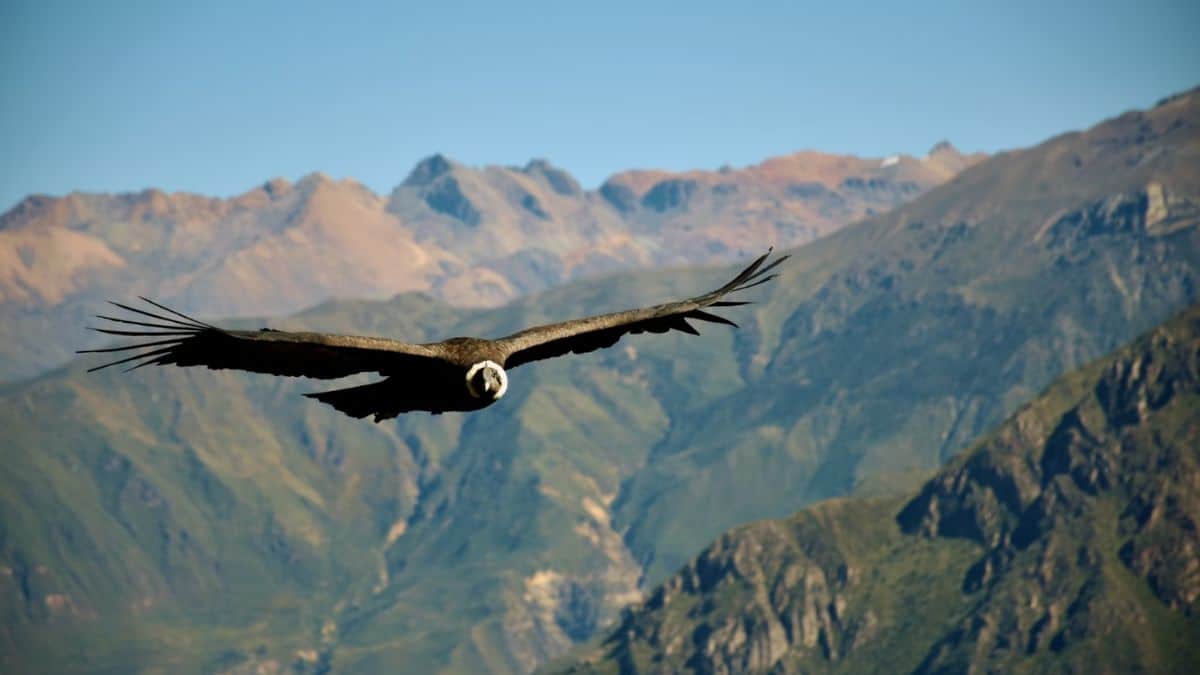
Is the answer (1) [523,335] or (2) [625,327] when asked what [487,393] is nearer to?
(1) [523,335]

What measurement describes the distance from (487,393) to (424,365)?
8.97 ft

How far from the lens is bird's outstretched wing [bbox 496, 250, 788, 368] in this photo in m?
54.4

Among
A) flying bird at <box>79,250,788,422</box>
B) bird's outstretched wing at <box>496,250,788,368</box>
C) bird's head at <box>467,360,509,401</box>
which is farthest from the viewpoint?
bird's outstretched wing at <box>496,250,788,368</box>

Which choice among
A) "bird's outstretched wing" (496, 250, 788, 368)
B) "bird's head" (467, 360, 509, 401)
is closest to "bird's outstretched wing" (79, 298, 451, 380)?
"bird's head" (467, 360, 509, 401)

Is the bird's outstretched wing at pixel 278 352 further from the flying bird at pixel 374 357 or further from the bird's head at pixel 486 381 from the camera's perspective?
the bird's head at pixel 486 381

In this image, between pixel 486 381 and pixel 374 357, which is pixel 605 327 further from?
pixel 374 357

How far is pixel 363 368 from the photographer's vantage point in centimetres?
5266

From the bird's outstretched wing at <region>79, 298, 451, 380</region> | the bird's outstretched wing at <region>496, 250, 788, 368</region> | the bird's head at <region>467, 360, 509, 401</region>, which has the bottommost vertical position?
the bird's head at <region>467, 360, 509, 401</region>

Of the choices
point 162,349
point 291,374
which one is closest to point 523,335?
point 291,374

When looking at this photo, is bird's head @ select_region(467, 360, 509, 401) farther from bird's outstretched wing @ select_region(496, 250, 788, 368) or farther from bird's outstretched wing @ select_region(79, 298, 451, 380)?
bird's outstretched wing @ select_region(496, 250, 788, 368)

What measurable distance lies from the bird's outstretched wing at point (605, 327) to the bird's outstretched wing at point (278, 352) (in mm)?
3344

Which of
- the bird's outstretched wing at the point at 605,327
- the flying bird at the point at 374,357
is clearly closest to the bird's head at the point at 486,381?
the flying bird at the point at 374,357

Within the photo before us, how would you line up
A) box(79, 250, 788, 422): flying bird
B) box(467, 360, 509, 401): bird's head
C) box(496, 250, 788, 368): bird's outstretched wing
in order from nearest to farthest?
1. box(79, 250, 788, 422): flying bird
2. box(467, 360, 509, 401): bird's head
3. box(496, 250, 788, 368): bird's outstretched wing

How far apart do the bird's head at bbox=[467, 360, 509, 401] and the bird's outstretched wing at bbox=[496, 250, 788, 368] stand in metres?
2.86
